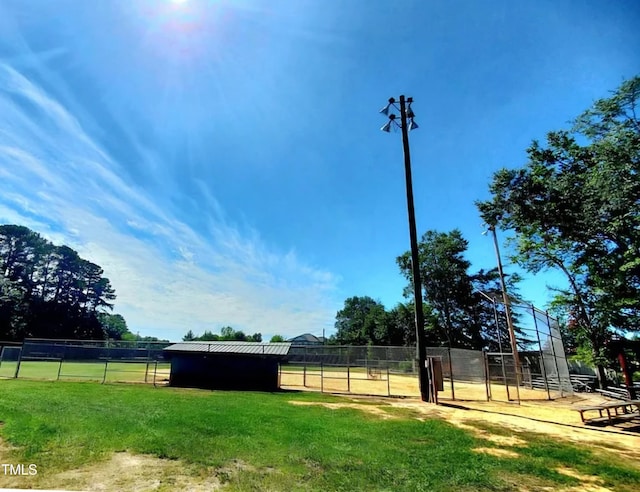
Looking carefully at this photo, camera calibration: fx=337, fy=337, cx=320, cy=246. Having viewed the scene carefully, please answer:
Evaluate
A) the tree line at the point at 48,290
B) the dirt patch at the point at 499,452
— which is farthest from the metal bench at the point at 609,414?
the tree line at the point at 48,290

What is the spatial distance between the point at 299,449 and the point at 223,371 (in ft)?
45.1

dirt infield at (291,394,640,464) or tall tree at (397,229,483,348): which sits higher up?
tall tree at (397,229,483,348)

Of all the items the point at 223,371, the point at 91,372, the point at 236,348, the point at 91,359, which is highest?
the point at 236,348

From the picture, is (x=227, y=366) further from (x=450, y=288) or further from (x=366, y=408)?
(x=450, y=288)

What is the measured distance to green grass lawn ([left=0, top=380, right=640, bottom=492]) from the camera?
4.71m

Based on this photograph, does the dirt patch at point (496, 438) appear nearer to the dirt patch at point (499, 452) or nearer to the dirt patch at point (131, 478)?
the dirt patch at point (499, 452)

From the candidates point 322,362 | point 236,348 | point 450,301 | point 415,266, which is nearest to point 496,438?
point 415,266

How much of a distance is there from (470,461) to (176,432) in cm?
558

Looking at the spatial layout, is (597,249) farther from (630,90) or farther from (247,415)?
(247,415)

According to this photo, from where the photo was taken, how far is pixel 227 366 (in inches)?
727

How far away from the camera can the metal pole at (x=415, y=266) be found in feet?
44.9

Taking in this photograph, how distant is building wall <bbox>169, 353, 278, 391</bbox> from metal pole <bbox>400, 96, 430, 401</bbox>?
793cm

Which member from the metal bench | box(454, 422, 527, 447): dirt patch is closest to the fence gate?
box(454, 422, 527, 447): dirt patch

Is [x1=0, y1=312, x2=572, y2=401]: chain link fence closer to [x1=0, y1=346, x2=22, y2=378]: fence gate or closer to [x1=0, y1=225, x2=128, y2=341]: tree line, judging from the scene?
[x1=0, y1=346, x2=22, y2=378]: fence gate
